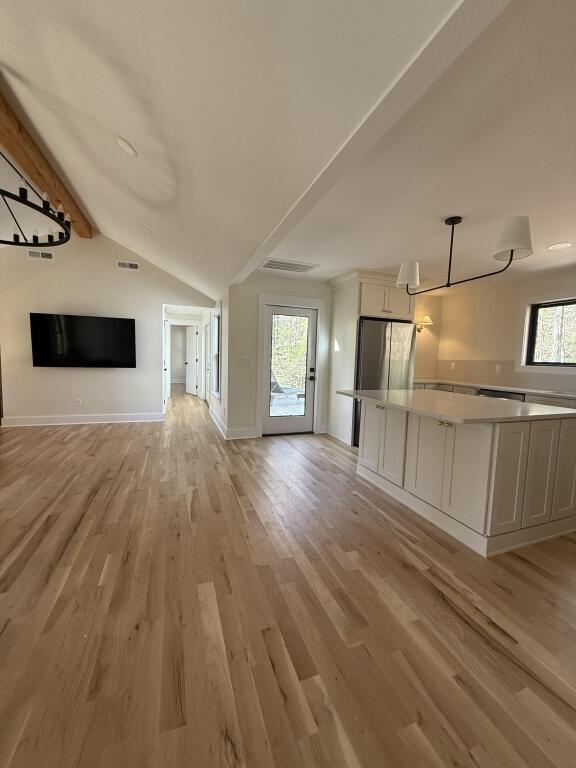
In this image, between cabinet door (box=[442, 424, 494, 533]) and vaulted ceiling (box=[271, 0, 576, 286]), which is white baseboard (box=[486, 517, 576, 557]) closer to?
cabinet door (box=[442, 424, 494, 533])

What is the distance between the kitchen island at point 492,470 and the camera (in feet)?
6.92

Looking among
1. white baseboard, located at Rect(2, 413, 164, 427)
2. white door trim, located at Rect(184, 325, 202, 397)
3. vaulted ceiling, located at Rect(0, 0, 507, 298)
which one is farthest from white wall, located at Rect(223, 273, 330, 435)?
white door trim, located at Rect(184, 325, 202, 397)

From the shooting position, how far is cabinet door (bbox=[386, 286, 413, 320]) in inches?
186

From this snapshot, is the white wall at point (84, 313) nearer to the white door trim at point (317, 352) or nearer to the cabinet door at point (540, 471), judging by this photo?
the white door trim at point (317, 352)

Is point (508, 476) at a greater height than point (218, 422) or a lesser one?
greater

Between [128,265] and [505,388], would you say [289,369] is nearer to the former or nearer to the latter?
[505,388]

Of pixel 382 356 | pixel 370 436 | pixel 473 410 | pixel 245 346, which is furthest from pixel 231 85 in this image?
pixel 382 356

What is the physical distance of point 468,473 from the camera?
2256 millimetres

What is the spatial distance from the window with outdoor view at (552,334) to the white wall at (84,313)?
5.53 m

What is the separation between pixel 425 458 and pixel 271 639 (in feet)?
5.90

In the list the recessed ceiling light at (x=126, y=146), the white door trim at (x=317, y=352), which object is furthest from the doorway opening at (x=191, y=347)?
the recessed ceiling light at (x=126, y=146)

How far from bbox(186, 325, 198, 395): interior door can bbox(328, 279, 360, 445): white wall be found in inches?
186

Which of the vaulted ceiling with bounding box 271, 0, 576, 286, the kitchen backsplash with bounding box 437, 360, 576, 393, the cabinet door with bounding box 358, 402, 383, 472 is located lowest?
the cabinet door with bounding box 358, 402, 383, 472

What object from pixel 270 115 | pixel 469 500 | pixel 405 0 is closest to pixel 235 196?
pixel 270 115
